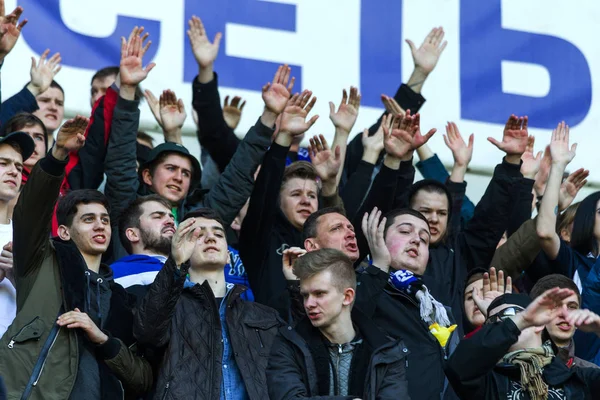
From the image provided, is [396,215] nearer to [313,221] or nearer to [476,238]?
[313,221]

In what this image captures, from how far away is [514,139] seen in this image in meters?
7.79

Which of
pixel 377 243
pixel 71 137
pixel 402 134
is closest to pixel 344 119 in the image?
pixel 402 134

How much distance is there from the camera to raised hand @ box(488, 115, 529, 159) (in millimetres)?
7727

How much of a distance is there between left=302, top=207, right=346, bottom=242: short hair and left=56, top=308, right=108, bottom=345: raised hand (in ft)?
5.07

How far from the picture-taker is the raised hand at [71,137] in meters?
5.99

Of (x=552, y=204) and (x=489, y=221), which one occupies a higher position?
(x=552, y=204)

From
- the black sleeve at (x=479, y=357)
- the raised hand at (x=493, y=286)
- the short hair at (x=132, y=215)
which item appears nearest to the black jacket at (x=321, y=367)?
the black sleeve at (x=479, y=357)

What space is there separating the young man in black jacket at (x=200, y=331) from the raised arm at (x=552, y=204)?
6.23 feet

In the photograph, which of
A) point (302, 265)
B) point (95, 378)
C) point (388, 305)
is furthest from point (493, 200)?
point (95, 378)

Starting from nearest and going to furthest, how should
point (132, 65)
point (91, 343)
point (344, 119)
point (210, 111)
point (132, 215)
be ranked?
point (91, 343) < point (132, 215) < point (132, 65) < point (210, 111) < point (344, 119)

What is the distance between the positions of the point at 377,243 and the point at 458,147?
75.8 inches

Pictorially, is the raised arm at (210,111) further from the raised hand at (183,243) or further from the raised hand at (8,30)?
the raised hand at (183,243)

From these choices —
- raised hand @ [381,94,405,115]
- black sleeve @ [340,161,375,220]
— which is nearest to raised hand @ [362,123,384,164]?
black sleeve @ [340,161,375,220]

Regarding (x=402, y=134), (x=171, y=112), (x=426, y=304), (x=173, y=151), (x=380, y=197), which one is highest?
(x=171, y=112)
